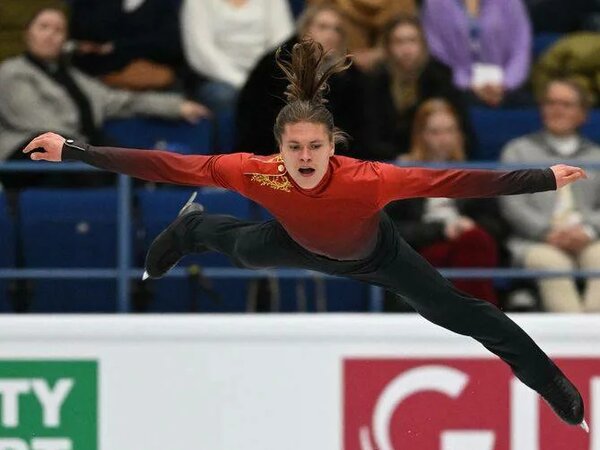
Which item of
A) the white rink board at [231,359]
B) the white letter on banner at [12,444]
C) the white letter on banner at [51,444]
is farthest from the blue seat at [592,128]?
the white letter on banner at [12,444]

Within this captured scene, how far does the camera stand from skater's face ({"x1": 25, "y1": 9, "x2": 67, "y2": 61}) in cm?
875

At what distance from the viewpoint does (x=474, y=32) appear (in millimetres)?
9320

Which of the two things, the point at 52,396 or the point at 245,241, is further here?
the point at 52,396

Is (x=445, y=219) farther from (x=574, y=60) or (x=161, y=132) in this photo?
(x=161, y=132)

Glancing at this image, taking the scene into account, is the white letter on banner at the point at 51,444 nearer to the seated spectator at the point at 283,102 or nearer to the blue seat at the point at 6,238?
the blue seat at the point at 6,238

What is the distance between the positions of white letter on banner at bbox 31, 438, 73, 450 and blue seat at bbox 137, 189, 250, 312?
3.26 ft

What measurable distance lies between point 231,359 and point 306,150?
1926 mm

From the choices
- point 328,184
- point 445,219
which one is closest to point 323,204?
point 328,184

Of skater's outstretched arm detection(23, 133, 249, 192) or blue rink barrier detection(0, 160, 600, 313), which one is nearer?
skater's outstretched arm detection(23, 133, 249, 192)

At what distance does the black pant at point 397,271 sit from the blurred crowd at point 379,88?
4.64ft

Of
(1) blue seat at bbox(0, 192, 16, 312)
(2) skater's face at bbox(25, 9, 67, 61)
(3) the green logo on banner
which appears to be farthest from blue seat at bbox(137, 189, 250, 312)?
(2) skater's face at bbox(25, 9, 67, 61)

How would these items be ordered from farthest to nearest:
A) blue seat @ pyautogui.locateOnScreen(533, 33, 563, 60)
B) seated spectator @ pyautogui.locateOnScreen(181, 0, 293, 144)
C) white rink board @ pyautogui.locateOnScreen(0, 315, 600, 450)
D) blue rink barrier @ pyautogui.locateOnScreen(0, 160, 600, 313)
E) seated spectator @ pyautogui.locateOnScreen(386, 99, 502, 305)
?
blue seat @ pyautogui.locateOnScreen(533, 33, 563, 60) → seated spectator @ pyautogui.locateOnScreen(181, 0, 293, 144) → seated spectator @ pyautogui.locateOnScreen(386, 99, 502, 305) → blue rink barrier @ pyautogui.locateOnScreen(0, 160, 600, 313) → white rink board @ pyautogui.locateOnScreen(0, 315, 600, 450)

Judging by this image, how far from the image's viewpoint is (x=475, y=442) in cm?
786

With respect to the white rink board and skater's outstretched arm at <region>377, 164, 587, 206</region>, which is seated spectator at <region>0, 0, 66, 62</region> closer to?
the white rink board
